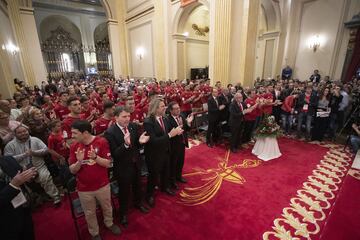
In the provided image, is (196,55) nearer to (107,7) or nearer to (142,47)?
(142,47)

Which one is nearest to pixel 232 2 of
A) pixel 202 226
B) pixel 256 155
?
pixel 256 155

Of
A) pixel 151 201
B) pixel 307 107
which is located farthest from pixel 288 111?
pixel 151 201

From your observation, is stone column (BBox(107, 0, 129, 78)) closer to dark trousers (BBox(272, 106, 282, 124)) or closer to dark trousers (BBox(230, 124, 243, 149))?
dark trousers (BBox(272, 106, 282, 124))

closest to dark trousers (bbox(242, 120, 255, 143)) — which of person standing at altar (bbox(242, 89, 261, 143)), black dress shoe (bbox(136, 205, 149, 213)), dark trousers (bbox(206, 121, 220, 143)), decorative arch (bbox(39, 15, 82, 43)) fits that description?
person standing at altar (bbox(242, 89, 261, 143))

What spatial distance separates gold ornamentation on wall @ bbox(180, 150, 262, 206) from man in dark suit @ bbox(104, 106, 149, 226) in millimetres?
1116

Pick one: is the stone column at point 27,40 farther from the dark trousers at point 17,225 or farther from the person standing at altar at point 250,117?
the person standing at altar at point 250,117

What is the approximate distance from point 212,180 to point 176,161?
0.97m

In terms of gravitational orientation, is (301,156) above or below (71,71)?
below

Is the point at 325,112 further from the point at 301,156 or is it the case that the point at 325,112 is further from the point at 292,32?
the point at 292,32

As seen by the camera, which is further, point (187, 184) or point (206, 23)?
point (206, 23)

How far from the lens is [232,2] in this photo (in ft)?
26.2

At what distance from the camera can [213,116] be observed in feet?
18.0

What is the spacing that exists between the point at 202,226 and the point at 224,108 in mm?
3724

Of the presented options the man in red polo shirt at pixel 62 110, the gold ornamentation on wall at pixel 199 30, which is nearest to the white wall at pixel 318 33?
the gold ornamentation on wall at pixel 199 30
